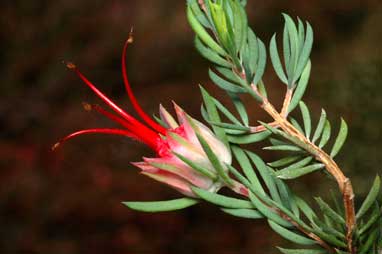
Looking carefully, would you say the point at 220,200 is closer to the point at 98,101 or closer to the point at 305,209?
the point at 305,209

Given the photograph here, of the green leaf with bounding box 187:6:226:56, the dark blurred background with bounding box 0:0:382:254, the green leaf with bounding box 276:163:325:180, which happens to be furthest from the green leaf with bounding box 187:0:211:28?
the dark blurred background with bounding box 0:0:382:254

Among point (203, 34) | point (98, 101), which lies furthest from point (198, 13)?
point (98, 101)

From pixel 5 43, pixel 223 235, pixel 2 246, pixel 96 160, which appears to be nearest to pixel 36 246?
pixel 2 246

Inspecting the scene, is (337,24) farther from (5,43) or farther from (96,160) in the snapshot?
(5,43)

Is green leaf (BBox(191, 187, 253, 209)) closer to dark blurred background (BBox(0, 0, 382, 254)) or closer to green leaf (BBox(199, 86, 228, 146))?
green leaf (BBox(199, 86, 228, 146))

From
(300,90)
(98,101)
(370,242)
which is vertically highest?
(300,90)
